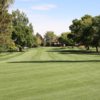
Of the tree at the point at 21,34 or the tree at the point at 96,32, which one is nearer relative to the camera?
the tree at the point at 96,32

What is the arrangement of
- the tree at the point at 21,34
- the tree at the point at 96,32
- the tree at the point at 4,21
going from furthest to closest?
1. the tree at the point at 21,34
2. the tree at the point at 96,32
3. the tree at the point at 4,21

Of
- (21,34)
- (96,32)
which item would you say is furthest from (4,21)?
(21,34)

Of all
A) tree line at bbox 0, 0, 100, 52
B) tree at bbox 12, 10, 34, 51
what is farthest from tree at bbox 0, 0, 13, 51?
tree at bbox 12, 10, 34, 51

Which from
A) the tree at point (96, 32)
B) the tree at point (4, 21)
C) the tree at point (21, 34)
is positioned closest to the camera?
the tree at point (4, 21)

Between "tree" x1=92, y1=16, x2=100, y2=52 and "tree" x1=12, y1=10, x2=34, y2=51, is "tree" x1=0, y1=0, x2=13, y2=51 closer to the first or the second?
"tree" x1=92, y1=16, x2=100, y2=52

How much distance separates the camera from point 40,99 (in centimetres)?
1567

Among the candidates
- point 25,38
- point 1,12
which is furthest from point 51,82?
point 25,38

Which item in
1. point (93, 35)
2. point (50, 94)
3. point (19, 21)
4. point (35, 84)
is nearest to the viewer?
point (50, 94)

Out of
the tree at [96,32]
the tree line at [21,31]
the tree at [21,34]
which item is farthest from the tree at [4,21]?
the tree at [21,34]

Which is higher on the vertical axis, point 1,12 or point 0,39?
point 1,12

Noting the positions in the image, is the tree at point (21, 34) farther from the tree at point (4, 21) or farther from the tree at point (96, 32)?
the tree at point (4, 21)

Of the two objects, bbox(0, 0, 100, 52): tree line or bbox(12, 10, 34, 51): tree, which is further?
bbox(12, 10, 34, 51): tree

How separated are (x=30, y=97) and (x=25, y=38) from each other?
9083cm

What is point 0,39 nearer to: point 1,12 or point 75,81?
point 1,12
